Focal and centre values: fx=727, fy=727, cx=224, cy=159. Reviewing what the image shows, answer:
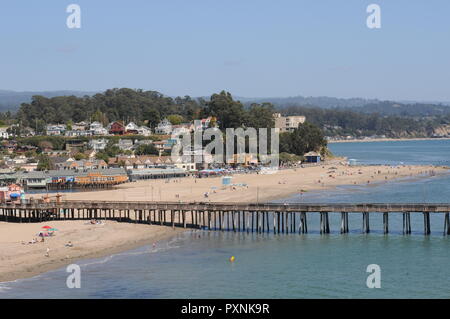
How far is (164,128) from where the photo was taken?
167 meters

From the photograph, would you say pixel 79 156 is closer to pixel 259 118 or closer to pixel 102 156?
pixel 102 156

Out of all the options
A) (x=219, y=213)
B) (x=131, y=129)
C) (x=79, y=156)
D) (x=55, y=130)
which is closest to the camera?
(x=219, y=213)

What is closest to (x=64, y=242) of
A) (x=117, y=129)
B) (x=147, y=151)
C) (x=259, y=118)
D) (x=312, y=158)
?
(x=147, y=151)

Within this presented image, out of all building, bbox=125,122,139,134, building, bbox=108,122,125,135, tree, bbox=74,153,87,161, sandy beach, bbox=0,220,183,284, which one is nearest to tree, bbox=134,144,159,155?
tree, bbox=74,153,87,161

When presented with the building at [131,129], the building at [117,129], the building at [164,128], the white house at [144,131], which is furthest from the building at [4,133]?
the building at [164,128]

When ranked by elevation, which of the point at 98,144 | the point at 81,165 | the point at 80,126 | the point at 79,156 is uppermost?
the point at 80,126

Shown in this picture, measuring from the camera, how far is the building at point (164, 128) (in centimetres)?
16600

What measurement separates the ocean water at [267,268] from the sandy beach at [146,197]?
92.7 inches

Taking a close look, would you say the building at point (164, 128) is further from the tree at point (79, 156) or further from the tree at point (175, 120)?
the tree at point (79, 156)

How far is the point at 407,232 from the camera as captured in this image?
190 feet

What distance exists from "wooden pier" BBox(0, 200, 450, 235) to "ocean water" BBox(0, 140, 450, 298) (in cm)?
143

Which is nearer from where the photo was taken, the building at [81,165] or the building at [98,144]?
the building at [81,165]

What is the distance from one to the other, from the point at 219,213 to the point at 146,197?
23651mm
